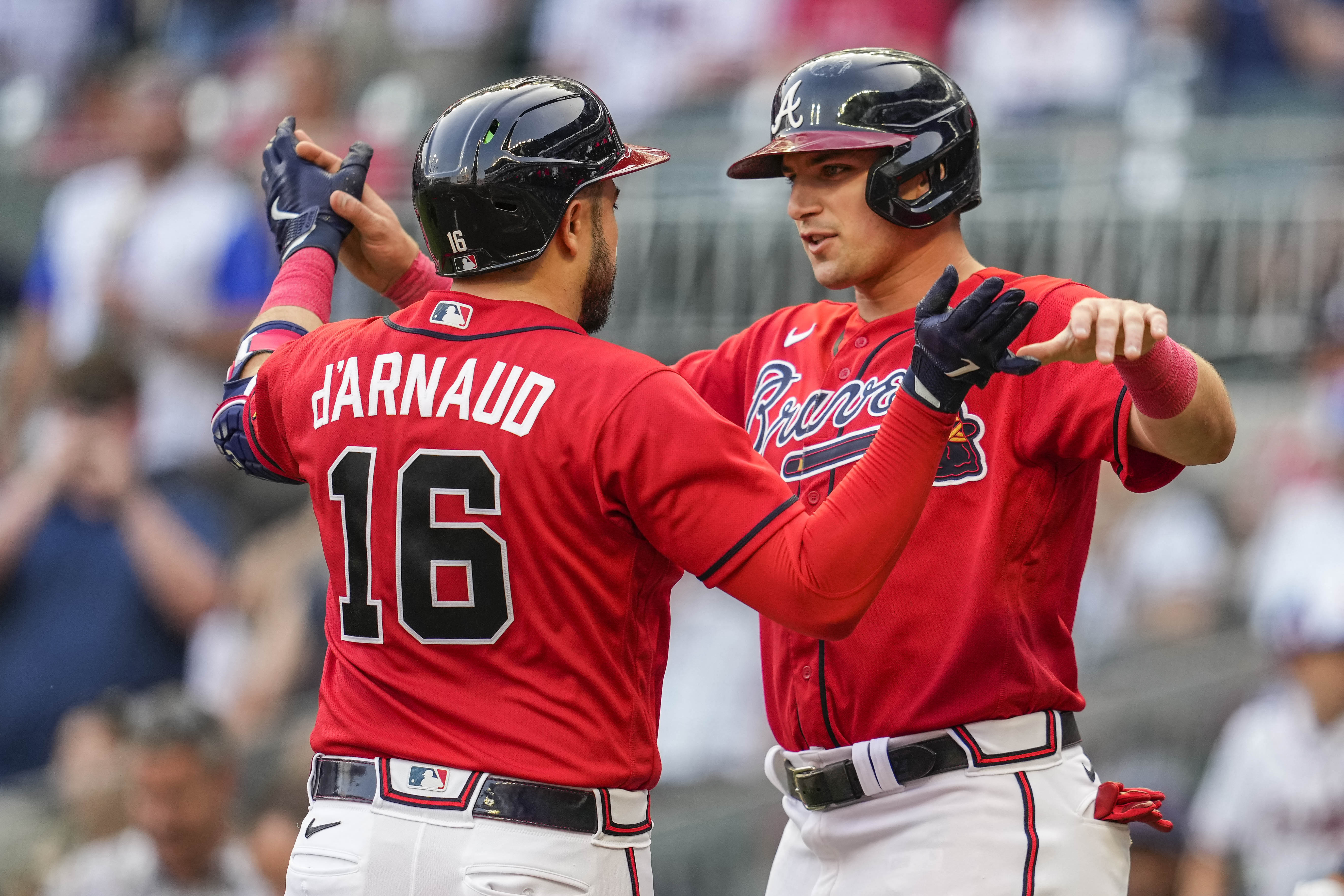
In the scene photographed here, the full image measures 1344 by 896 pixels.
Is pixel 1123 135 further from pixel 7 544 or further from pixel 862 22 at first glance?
pixel 7 544

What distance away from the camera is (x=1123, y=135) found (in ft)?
27.9

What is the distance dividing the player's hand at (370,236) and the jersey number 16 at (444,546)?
33.6 inches

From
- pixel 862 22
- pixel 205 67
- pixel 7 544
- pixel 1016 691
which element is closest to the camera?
pixel 1016 691

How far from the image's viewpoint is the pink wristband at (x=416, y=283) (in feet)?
12.7

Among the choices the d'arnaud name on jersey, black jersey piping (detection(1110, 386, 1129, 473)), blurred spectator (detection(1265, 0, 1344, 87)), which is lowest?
black jersey piping (detection(1110, 386, 1129, 473))

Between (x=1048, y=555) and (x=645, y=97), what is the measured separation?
7.28 meters

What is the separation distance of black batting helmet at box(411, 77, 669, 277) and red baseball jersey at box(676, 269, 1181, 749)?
0.72 metres

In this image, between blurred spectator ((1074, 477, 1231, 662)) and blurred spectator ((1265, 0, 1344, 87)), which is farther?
blurred spectator ((1265, 0, 1344, 87))

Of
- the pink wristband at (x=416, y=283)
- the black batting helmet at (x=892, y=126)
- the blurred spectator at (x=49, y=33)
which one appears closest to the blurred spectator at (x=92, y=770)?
the pink wristband at (x=416, y=283)

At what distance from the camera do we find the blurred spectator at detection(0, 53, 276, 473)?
29.0 feet

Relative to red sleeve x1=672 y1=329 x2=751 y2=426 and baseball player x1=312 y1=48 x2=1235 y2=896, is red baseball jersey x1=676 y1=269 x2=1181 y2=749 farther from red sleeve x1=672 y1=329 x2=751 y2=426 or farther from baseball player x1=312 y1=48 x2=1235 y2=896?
red sleeve x1=672 y1=329 x2=751 y2=426

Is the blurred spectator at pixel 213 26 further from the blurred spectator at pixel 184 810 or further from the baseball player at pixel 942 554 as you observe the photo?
the baseball player at pixel 942 554

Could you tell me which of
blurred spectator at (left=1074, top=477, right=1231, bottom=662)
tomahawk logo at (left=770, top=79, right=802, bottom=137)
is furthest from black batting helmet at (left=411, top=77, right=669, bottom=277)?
blurred spectator at (left=1074, top=477, right=1231, bottom=662)

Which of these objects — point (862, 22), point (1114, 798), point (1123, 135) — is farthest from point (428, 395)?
point (862, 22)
